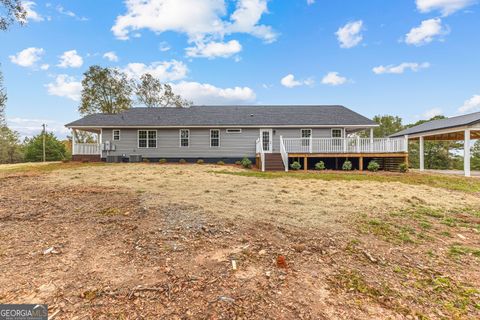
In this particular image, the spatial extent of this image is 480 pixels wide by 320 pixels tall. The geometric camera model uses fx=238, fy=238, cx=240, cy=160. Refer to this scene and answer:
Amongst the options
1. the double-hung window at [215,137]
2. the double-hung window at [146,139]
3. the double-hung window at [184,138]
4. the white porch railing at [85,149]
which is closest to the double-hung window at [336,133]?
the double-hung window at [215,137]

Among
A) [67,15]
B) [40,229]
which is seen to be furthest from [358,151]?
[67,15]

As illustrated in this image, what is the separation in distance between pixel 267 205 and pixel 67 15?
13347 millimetres

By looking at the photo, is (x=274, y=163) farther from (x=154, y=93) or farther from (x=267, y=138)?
(x=154, y=93)

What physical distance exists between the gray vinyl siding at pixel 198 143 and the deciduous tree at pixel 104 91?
43.9ft

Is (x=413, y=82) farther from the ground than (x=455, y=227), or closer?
farther from the ground

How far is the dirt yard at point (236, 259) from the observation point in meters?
2.09

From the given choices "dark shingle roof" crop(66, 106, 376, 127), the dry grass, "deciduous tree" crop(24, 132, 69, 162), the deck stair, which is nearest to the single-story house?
"dark shingle roof" crop(66, 106, 376, 127)

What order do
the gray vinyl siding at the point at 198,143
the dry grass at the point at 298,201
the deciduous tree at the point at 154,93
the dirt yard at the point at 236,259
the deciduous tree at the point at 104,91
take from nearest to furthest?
the dirt yard at the point at 236,259 → the dry grass at the point at 298,201 → the gray vinyl siding at the point at 198,143 → the deciduous tree at the point at 104,91 → the deciduous tree at the point at 154,93

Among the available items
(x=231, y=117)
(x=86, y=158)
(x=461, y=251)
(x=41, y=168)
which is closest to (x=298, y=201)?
(x=461, y=251)

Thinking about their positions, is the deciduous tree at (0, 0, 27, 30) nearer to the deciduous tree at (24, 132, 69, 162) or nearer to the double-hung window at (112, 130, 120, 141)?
the double-hung window at (112, 130, 120, 141)

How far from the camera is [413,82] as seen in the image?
20.2m

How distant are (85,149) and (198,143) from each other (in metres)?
8.17

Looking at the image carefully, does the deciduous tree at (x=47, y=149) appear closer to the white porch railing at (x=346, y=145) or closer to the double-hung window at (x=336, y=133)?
the white porch railing at (x=346, y=145)

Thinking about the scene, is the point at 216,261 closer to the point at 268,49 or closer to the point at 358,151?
the point at 358,151
